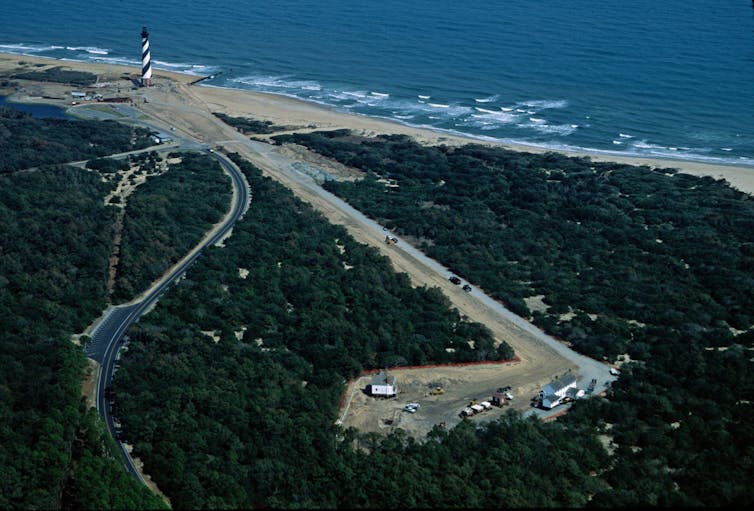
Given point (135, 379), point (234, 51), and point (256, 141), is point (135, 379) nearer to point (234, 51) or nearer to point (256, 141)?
point (256, 141)

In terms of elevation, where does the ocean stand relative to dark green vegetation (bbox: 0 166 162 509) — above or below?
above

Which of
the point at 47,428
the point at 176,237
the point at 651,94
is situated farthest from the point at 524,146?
the point at 47,428

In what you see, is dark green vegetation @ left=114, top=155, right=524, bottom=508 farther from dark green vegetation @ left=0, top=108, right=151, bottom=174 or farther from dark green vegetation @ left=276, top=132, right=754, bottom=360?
dark green vegetation @ left=0, top=108, right=151, bottom=174

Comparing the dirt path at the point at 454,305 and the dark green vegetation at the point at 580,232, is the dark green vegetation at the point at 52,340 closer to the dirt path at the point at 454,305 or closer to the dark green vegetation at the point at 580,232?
the dirt path at the point at 454,305

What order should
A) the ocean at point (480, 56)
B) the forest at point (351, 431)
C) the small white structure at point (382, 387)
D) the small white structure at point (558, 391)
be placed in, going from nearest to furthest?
the forest at point (351, 431), the small white structure at point (558, 391), the small white structure at point (382, 387), the ocean at point (480, 56)

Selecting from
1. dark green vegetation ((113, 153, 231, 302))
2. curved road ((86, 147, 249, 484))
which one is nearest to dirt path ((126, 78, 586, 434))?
dark green vegetation ((113, 153, 231, 302))

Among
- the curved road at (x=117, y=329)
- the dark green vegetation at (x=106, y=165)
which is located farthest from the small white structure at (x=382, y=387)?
the dark green vegetation at (x=106, y=165)
